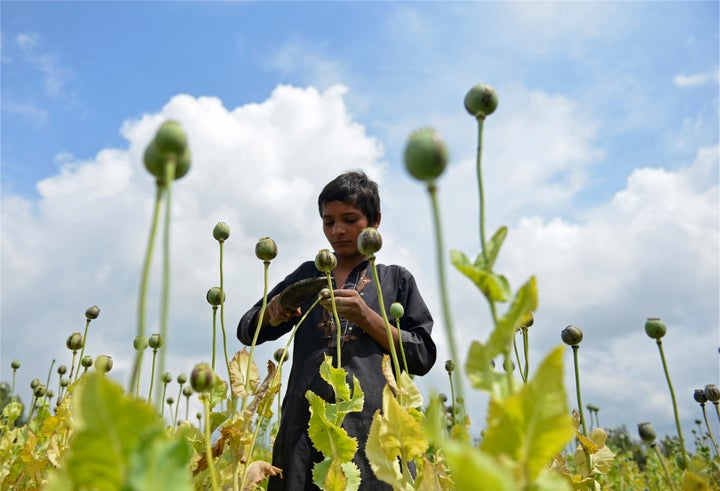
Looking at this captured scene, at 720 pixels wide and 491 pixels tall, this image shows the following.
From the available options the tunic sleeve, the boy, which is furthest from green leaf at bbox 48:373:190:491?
the tunic sleeve

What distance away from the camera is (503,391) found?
2.17ft

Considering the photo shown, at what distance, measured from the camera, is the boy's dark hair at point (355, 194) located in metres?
2.83

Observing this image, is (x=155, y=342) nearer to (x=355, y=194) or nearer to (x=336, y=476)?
(x=336, y=476)

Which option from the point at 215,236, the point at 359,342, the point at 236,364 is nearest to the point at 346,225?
the point at 359,342

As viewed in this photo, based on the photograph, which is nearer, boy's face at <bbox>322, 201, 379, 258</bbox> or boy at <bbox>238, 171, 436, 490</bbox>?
boy at <bbox>238, 171, 436, 490</bbox>

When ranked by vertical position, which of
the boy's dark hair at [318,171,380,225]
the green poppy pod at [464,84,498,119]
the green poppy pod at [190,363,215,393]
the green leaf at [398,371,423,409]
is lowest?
the green poppy pod at [190,363,215,393]

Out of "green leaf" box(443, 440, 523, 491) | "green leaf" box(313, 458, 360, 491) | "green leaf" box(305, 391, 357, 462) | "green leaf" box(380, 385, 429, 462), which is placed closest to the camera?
"green leaf" box(443, 440, 523, 491)

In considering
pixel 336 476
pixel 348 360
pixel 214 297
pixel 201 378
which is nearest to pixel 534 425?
pixel 201 378

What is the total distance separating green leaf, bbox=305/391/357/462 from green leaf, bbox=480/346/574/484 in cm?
89

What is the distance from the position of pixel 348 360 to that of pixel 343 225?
71 cm

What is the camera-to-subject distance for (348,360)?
2406mm

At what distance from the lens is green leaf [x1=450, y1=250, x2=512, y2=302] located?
656 millimetres

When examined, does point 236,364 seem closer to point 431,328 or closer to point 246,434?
point 246,434

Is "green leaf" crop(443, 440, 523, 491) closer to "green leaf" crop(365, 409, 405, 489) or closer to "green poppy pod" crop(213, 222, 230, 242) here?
"green leaf" crop(365, 409, 405, 489)
